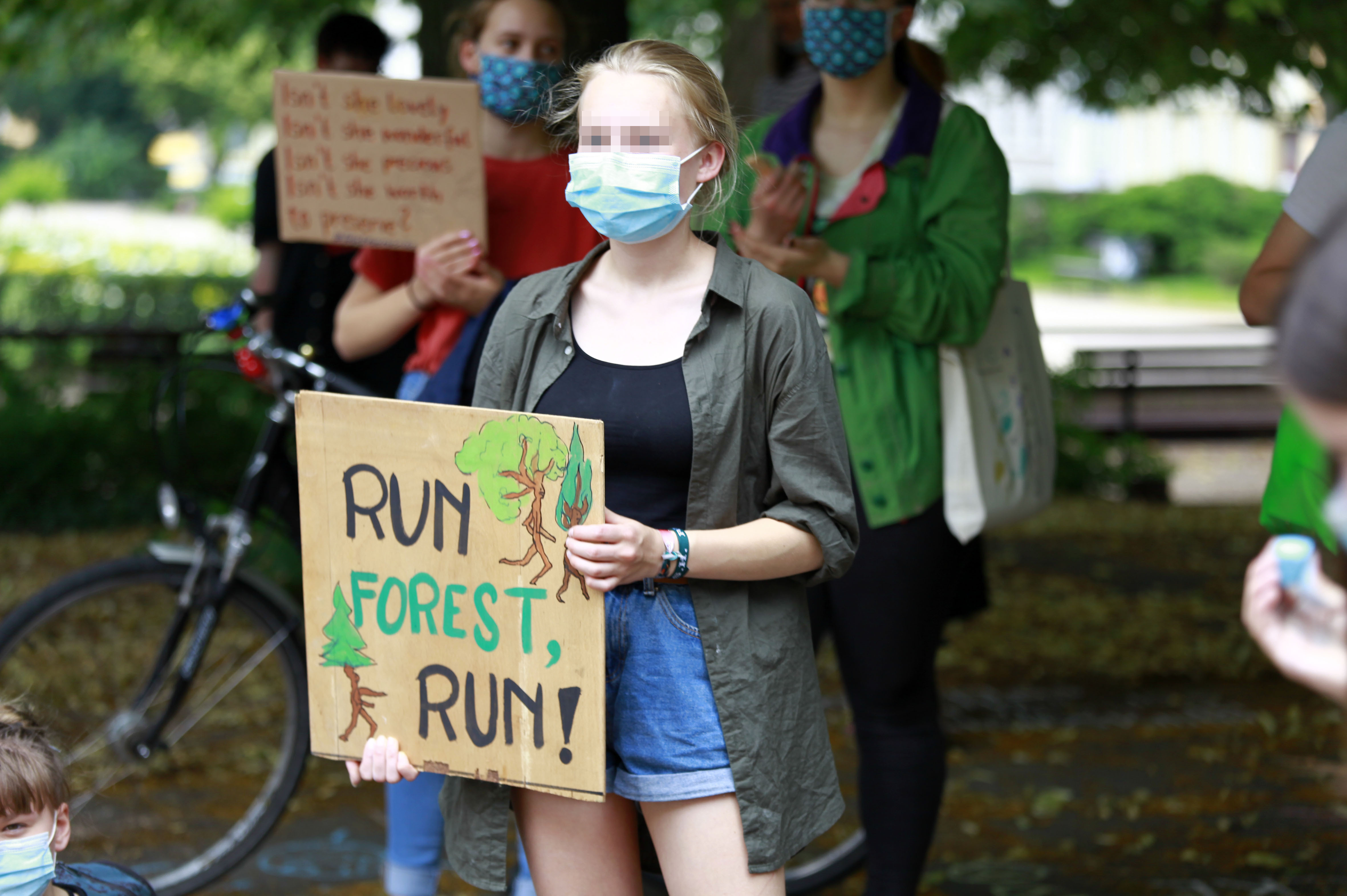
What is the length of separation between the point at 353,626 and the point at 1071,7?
21.8 ft

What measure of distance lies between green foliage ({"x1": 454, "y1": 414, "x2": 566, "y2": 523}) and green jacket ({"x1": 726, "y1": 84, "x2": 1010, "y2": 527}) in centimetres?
102

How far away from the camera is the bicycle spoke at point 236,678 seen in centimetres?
353

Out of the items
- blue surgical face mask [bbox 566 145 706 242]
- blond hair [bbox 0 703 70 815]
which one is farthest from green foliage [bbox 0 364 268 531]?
blue surgical face mask [bbox 566 145 706 242]

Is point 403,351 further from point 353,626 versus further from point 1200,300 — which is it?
point 1200,300

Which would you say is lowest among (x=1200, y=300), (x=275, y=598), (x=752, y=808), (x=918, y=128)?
(x=1200, y=300)

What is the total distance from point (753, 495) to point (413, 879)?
1.47 m

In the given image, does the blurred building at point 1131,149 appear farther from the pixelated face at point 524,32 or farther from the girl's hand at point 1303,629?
the girl's hand at point 1303,629

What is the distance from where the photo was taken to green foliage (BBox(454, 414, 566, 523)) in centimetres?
185

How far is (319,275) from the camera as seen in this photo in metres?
3.63

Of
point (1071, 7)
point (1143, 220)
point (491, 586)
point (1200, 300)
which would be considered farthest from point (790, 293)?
point (1143, 220)

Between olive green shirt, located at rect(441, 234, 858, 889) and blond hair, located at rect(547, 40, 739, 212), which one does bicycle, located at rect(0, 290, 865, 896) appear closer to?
olive green shirt, located at rect(441, 234, 858, 889)

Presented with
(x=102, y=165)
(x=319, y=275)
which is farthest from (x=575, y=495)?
(x=102, y=165)

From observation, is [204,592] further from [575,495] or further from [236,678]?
[575,495]

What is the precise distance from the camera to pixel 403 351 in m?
3.32
